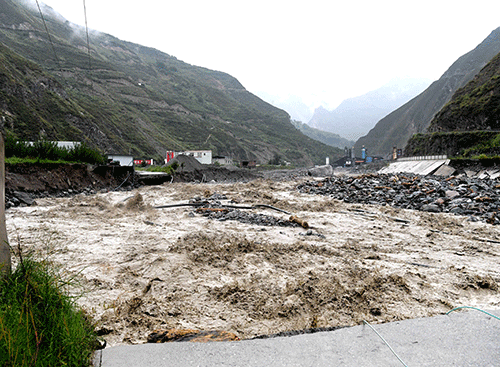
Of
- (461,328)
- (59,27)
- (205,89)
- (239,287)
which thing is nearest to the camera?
(461,328)

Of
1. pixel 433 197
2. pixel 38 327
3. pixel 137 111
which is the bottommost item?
pixel 433 197

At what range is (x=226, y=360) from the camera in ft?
5.95

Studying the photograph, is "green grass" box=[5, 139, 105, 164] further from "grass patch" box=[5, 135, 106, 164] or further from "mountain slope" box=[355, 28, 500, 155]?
"mountain slope" box=[355, 28, 500, 155]

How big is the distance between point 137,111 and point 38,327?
253 ft

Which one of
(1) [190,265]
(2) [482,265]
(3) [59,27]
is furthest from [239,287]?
(3) [59,27]

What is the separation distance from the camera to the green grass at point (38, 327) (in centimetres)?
149

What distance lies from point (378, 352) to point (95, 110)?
199 ft

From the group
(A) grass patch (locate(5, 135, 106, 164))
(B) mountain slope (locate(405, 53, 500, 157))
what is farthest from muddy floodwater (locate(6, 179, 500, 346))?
(B) mountain slope (locate(405, 53, 500, 157))

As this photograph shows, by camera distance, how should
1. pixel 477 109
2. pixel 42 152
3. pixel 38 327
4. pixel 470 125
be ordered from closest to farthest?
1. pixel 38 327
2. pixel 42 152
3. pixel 477 109
4. pixel 470 125

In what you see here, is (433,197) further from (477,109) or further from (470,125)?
(477,109)

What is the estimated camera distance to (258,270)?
12.1 feet

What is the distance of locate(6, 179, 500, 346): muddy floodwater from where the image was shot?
2.56 m

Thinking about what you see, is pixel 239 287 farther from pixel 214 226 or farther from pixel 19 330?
pixel 214 226

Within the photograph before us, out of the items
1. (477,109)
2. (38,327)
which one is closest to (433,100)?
(477,109)
